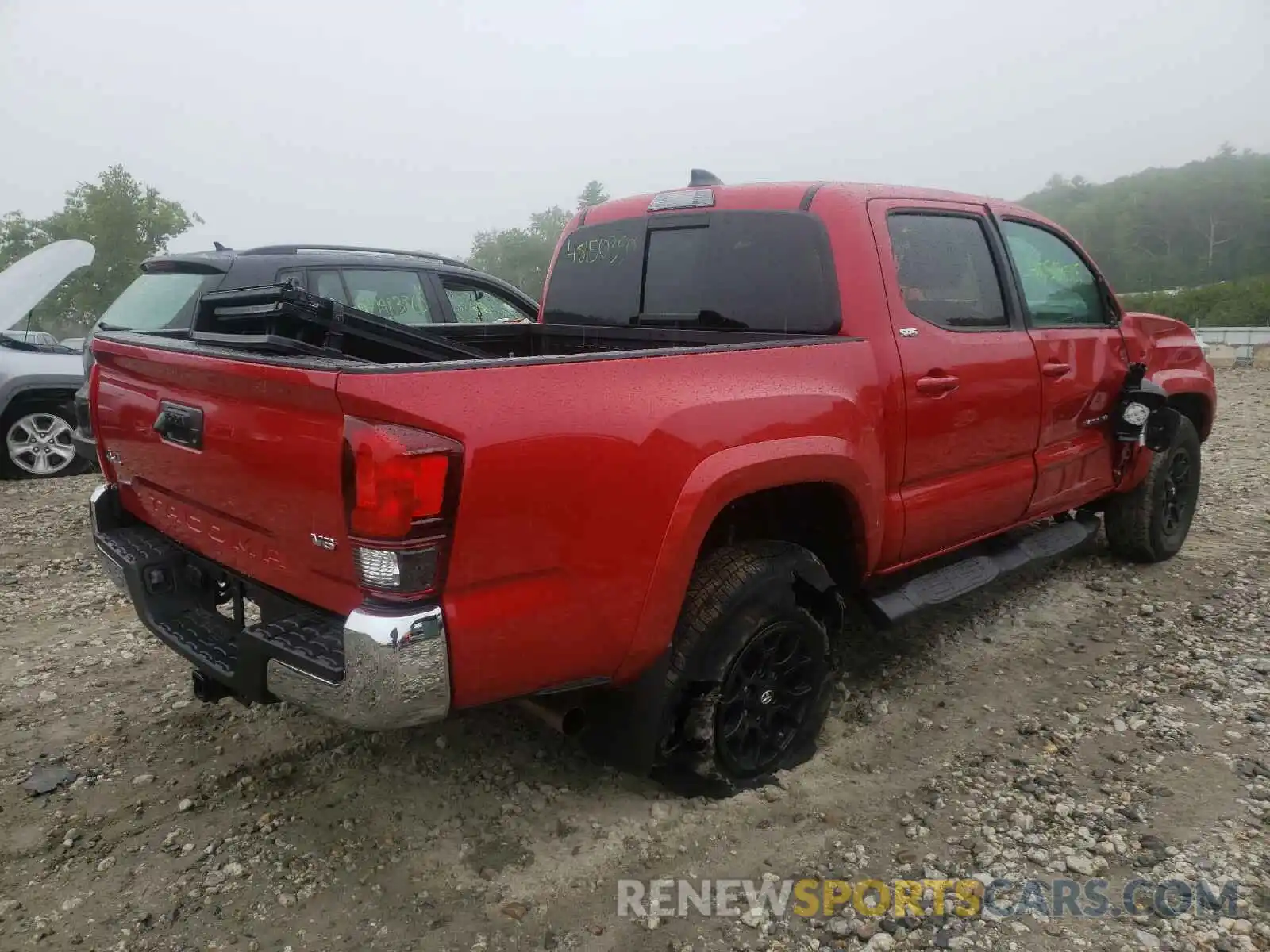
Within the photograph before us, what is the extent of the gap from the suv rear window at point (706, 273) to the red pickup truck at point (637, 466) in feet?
0.04

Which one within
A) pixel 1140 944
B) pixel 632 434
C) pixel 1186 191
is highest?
pixel 1186 191

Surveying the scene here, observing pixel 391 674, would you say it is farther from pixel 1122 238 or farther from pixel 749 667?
pixel 1122 238

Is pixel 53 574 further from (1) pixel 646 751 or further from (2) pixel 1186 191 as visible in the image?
(2) pixel 1186 191

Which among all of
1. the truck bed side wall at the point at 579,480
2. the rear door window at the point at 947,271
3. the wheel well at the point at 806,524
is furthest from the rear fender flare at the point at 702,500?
the rear door window at the point at 947,271

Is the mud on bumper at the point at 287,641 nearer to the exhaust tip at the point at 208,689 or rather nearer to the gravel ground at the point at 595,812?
the exhaust tip at the point at 208,689

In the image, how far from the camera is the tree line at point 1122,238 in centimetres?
2745

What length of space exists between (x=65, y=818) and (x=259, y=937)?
0.94m

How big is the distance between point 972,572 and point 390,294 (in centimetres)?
448

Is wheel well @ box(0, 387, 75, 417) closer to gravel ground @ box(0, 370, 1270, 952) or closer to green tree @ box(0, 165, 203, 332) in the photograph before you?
gravel ground @ box(0, 370, 1270, 952)

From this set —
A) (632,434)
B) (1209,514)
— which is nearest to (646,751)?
(632,434)

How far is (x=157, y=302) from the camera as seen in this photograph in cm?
566

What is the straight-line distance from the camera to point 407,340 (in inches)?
103

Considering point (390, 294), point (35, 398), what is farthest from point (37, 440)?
point (390, 294)

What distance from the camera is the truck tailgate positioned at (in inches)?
74.2
